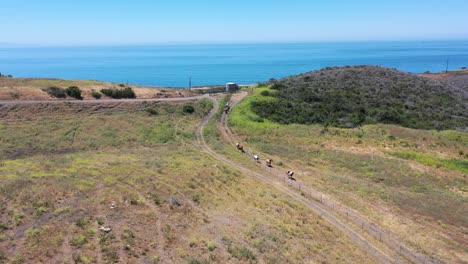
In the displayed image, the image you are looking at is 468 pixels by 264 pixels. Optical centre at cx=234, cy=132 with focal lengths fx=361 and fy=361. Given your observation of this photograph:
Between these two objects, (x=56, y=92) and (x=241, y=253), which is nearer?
(x=241, y=253)

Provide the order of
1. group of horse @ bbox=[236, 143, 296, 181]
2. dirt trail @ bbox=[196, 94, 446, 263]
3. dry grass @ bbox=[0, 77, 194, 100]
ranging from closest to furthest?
dirt trail @ bbox=[196, 94, 446, 263] < group of horse @ bbox=[236, 143, 296, 181] < dry grass @ bbox=[0, 77, 194, 100]

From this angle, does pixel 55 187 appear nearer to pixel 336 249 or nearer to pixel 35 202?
pixel 35 202

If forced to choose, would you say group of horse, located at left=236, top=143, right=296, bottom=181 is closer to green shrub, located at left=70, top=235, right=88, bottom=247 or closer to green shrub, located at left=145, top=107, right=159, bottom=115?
green shrub, located at left=145, top=107, right=159, bottom=115

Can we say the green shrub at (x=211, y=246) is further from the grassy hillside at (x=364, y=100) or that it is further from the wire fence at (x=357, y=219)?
the grassy hillside at (x=364, y=100)

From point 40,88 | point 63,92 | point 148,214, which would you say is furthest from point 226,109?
point 148,214

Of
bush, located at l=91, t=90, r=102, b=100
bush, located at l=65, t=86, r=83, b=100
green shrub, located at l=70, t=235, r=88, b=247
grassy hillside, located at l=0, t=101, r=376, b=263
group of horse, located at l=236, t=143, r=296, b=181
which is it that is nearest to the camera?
green shrub, located at l=70, t=235, r=88, b=247

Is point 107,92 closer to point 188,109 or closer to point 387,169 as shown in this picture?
point 188,109

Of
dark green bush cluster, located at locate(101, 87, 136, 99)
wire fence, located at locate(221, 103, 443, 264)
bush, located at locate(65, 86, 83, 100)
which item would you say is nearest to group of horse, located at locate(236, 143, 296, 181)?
wire fence, located at locate(221, 103, 443, 264)
